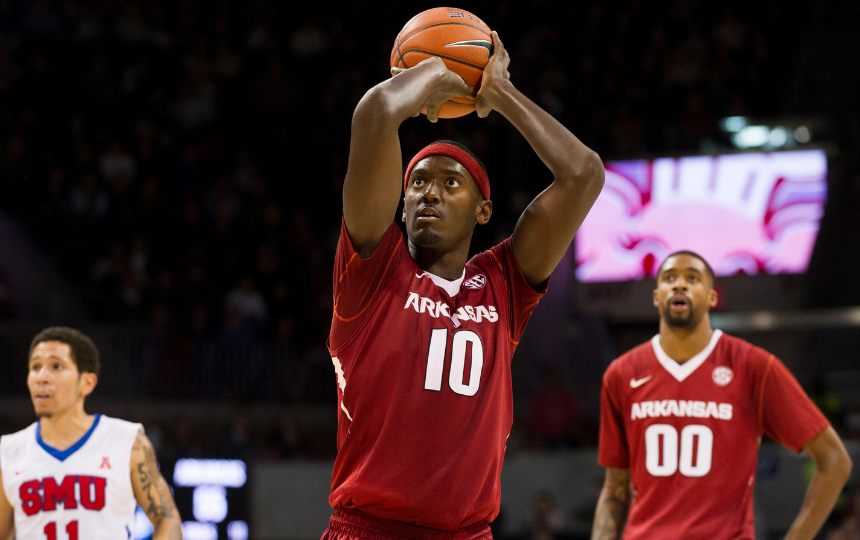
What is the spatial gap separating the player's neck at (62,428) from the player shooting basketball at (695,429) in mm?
2757

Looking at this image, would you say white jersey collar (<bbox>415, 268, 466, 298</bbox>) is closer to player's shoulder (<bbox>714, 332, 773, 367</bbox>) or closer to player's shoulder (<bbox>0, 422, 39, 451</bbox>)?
player's shoulder (<bbox>714, 332, 773, 367</bbox>)

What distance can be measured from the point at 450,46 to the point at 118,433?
2.95 metres

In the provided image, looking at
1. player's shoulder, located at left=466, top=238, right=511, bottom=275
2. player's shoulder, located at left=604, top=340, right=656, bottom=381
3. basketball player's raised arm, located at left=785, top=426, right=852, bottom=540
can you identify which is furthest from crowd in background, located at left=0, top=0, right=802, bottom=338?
player's shoulder, located at left=466, top=238, right=511, bottom=275

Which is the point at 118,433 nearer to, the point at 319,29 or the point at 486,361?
the point at 486,361

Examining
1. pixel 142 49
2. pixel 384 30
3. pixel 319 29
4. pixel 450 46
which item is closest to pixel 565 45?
pixel 384 30

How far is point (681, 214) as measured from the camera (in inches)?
548

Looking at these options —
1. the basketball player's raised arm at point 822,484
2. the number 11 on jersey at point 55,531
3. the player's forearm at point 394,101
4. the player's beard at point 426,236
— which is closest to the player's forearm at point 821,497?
the basketball player's raised arm at point 822,484

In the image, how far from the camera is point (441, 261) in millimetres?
3295

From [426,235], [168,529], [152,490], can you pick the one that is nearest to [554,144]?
[426,235]

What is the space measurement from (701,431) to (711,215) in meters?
9.59

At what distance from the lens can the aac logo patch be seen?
128 inches

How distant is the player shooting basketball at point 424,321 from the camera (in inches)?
115

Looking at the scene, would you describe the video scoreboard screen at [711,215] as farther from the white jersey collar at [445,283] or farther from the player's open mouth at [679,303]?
the white jersey collar at [445,283]

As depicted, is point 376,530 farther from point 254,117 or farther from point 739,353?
point 254,117
